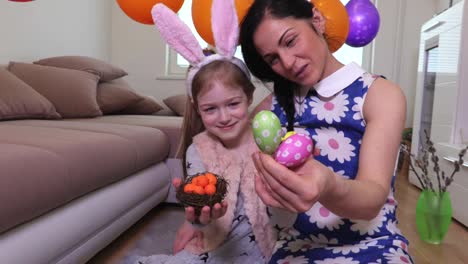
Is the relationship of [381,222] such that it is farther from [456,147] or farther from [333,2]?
[456,147]

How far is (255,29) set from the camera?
34.4 inches

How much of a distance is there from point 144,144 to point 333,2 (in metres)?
0.97

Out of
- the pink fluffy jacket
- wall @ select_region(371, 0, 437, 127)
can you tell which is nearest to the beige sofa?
the pink fluffy jacket

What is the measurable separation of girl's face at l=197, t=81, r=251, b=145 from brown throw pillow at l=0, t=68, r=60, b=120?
110 centimetres

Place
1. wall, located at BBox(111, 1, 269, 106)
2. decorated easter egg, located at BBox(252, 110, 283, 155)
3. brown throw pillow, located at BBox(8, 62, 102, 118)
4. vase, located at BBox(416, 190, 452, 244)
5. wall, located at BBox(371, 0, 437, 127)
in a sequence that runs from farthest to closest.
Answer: wall, located at BBox(111, 1, 269, 106) → wall, located at BBox(371, 0, 437, 127) → brown throw pillow, located at BBox(8, 62, 102, 118) → vase, located at BBox(416, 190, 452, 244) → decorated easter egg, located at BBox(252, 110, 283, 155)

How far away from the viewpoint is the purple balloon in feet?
5.18

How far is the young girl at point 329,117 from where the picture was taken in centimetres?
75

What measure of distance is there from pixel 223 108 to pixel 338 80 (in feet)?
1.01

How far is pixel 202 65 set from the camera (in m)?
1.12

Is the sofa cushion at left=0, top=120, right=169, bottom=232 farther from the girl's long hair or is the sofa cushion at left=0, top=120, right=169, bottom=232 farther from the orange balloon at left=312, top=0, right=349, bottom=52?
the orange balloon at left=312, top=0, right=349, bottom=52

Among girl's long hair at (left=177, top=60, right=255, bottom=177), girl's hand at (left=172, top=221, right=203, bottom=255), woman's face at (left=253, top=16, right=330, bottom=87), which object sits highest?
woman's face at (left=253, top=16, right=330, bottom=87)

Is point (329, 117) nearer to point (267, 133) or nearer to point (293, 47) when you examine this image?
point (293, 47)

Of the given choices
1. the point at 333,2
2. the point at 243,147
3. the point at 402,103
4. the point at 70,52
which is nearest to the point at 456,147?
the point at 333,2

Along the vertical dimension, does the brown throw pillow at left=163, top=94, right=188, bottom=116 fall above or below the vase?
above
